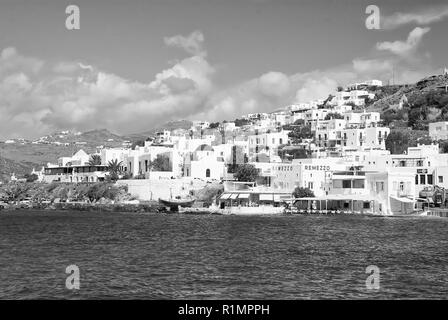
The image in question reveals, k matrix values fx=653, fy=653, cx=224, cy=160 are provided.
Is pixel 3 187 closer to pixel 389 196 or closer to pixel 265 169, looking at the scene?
pixel 265 169

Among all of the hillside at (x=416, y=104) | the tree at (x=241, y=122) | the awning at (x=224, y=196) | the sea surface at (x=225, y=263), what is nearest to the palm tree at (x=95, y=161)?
the awning at (x=224, y=196)

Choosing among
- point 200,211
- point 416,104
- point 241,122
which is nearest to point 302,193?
point 200,211

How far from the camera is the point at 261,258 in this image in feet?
87.2

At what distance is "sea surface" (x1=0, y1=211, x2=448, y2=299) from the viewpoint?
1908 cm

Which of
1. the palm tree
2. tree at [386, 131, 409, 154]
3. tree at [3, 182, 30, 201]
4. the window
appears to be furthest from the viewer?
the palm tree

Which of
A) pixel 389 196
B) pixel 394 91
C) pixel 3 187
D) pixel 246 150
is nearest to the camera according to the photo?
pixel 389 196

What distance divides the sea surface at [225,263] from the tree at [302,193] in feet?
86.0

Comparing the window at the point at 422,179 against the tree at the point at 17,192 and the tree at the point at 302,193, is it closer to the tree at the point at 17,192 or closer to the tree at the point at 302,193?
the tree at the point at 302,193

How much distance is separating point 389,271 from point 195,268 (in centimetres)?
695

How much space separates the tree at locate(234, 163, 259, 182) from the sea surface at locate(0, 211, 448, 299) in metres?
34.9

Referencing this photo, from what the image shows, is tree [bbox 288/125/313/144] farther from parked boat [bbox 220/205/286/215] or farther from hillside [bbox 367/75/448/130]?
parked boat [bbox 220/205/286/215]

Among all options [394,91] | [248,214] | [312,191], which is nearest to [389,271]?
[248,214]

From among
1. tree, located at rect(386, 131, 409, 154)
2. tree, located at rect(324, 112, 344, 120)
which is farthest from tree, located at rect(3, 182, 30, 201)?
tree, located at rect(386, 131, 409, 154)

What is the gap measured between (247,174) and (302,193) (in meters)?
10.4
